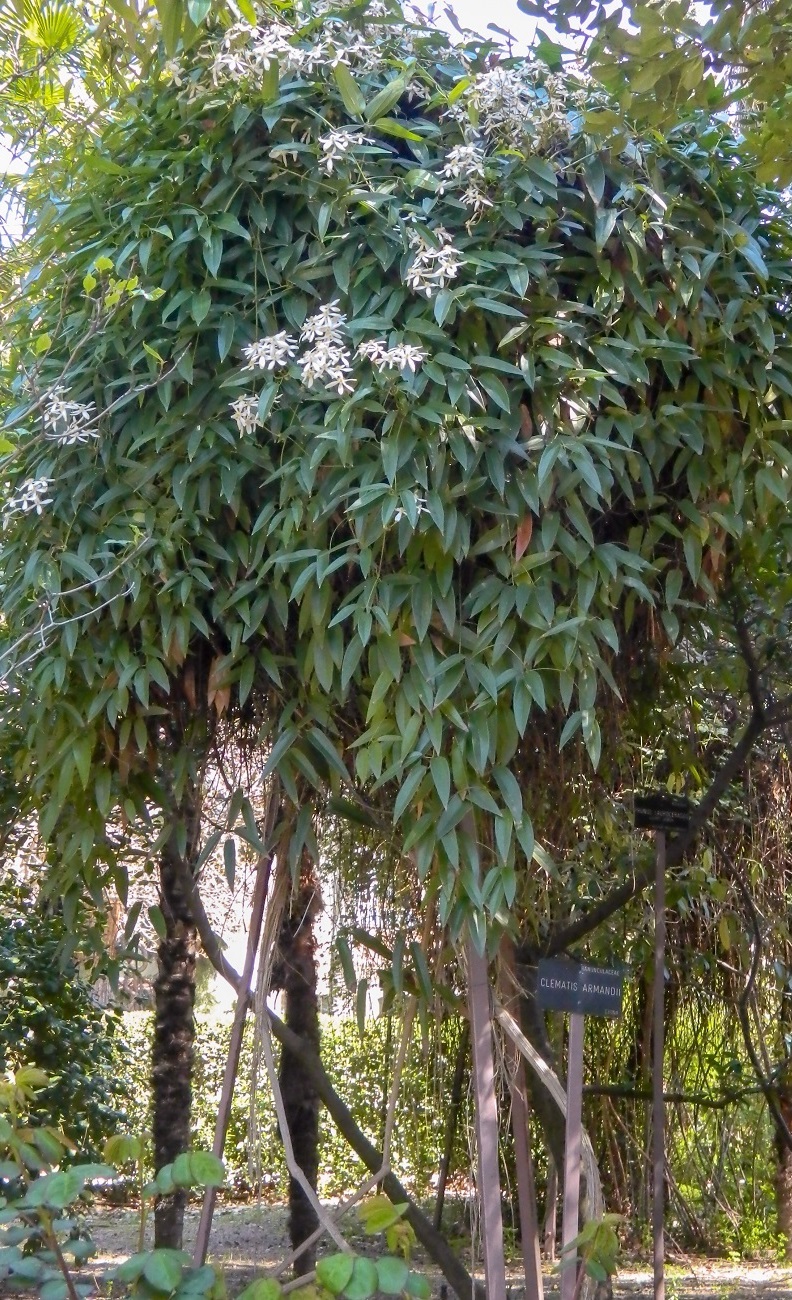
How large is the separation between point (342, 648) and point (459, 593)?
0.25m

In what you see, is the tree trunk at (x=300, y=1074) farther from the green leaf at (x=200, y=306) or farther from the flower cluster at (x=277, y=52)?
the flower cluster at (x=277, y=52)

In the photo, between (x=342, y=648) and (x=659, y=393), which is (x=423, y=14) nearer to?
(x=659, y=393)

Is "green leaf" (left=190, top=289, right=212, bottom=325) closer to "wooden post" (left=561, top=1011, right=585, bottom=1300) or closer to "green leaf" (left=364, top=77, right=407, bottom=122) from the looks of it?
"green leaf" (left=364, top=77, right=407, bottom=122)

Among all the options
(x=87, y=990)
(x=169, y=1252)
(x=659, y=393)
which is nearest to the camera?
(x=169, y=1252)

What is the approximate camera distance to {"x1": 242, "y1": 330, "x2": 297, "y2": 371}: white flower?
Answer: 240cm

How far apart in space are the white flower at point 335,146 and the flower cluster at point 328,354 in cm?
28

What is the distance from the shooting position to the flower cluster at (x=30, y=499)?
254cm

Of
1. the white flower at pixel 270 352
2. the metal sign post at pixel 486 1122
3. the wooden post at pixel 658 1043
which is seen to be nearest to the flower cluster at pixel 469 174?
the white flower at pixel 270 352

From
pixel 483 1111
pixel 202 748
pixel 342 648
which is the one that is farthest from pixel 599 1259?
pixel 202 748

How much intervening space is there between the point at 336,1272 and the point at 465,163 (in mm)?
1933

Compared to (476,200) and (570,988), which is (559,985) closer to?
(570,988)

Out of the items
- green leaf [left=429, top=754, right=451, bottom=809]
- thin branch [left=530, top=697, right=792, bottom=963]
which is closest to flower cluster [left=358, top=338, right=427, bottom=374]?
green leaf [left=429, top=754, right=451, bottom=809]

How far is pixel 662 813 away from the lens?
3.73 m

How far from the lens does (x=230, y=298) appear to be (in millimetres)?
2600
